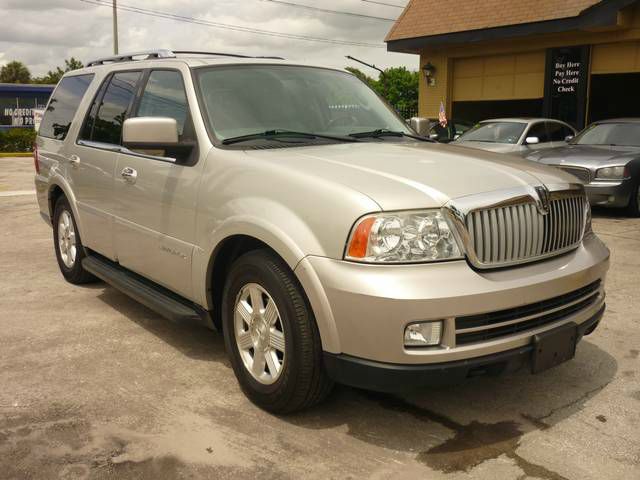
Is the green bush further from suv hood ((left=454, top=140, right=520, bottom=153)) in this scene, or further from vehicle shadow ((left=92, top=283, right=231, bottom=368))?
vehicle shadow ((left=92, top=283, right=231, bottom=368))

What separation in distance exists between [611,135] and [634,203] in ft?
5.56

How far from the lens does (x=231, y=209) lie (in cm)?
349

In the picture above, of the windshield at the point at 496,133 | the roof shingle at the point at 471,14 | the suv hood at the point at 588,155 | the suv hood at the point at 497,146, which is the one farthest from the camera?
the roof shingle at the point at 471,14

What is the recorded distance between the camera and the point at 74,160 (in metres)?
5.40

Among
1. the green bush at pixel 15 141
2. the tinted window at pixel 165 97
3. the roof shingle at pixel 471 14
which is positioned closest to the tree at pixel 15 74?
the green bush at pixel 15 141

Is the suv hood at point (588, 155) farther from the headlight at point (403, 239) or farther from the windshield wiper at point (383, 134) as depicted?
the headlight at point (403, 239)

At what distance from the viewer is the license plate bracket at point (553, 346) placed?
3088mm

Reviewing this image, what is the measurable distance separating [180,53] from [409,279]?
9.79ft

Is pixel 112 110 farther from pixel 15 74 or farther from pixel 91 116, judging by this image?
pixel 15 74

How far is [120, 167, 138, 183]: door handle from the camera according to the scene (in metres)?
4.41

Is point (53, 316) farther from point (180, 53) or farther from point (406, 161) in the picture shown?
point (406, 161)

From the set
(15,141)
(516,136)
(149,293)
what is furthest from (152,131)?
(15,141)

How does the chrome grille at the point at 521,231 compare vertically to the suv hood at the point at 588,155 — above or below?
above

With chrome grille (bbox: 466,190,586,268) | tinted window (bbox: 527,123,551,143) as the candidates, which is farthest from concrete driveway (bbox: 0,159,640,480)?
tinted window (bbox: 527,123,551,143)
